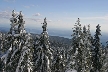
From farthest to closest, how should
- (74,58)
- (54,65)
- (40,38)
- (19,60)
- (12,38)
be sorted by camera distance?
(54,65) < (40,38) < (74,58) < (12,38) < (19,60)

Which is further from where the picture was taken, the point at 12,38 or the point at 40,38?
the point at 40,38

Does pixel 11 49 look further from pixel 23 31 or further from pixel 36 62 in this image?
pixel 36 62

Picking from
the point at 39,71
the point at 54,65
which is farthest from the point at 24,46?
the point at 54,65

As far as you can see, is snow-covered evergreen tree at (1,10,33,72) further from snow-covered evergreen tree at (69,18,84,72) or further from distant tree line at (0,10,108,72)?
snow-covered evergreen tree at (69,18,84,72)

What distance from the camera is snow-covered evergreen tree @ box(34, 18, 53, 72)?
106 feet

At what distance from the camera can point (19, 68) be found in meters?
22.6

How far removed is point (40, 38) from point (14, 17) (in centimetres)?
851

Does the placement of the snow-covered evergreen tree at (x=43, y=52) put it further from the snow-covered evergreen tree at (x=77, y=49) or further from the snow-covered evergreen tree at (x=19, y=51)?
the snow-covered evergreen tree at (x=19, y=51)

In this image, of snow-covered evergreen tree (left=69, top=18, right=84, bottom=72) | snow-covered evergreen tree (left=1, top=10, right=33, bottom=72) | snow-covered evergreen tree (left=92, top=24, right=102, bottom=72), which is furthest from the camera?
snow-covered evergreen tree (left=92, top=24, right=102, bottom=72)

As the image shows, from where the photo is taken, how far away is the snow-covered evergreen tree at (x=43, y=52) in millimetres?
32312

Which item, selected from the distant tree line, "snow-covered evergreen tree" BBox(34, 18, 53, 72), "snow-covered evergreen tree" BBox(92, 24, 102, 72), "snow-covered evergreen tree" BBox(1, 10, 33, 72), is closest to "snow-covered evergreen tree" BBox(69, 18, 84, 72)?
the distant tree line

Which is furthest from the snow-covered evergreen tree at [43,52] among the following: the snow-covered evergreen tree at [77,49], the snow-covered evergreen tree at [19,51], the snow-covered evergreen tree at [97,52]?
the snow-covered evergreen tree at [97,52]

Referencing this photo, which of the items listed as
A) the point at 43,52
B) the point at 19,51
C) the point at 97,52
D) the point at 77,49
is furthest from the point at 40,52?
the point at 97,52

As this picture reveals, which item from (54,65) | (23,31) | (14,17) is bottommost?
(54,65)
